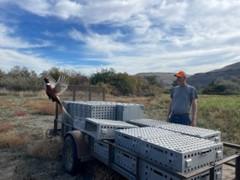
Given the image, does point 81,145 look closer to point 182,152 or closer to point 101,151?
point 101,151

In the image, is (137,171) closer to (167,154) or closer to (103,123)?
(167,154)

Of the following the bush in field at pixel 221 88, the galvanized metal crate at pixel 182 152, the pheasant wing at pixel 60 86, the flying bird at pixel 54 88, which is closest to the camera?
the galvanized metal crate at pixel 182 152

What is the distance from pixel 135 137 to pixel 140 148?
0.50 feet

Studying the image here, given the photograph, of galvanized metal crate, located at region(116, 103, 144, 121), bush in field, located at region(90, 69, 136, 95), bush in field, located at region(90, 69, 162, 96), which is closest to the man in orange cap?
galvanized metal crate, located at region(116, 103, 144, 121)

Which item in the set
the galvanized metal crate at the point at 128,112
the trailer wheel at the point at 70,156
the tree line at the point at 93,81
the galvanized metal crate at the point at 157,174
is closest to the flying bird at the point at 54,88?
the trailer wheel at the point at 70,156

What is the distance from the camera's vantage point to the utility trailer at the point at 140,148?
105 inches

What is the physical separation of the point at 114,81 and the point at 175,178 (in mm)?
39193

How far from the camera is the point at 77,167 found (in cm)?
471

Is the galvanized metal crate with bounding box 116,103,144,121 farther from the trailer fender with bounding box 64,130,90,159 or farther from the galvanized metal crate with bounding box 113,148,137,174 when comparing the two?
the galvanized metal crate with bounding box 113,148,137,174

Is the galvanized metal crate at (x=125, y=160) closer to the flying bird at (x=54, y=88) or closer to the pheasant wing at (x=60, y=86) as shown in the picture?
the flying bird at (x=54, y=88)

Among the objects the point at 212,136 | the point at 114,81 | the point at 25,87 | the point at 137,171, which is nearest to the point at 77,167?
the point at 137,171

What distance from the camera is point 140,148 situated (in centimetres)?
311

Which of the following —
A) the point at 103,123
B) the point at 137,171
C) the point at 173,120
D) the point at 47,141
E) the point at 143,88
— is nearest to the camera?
the point at 137,171

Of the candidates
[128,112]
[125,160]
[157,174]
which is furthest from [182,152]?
[128,112]
